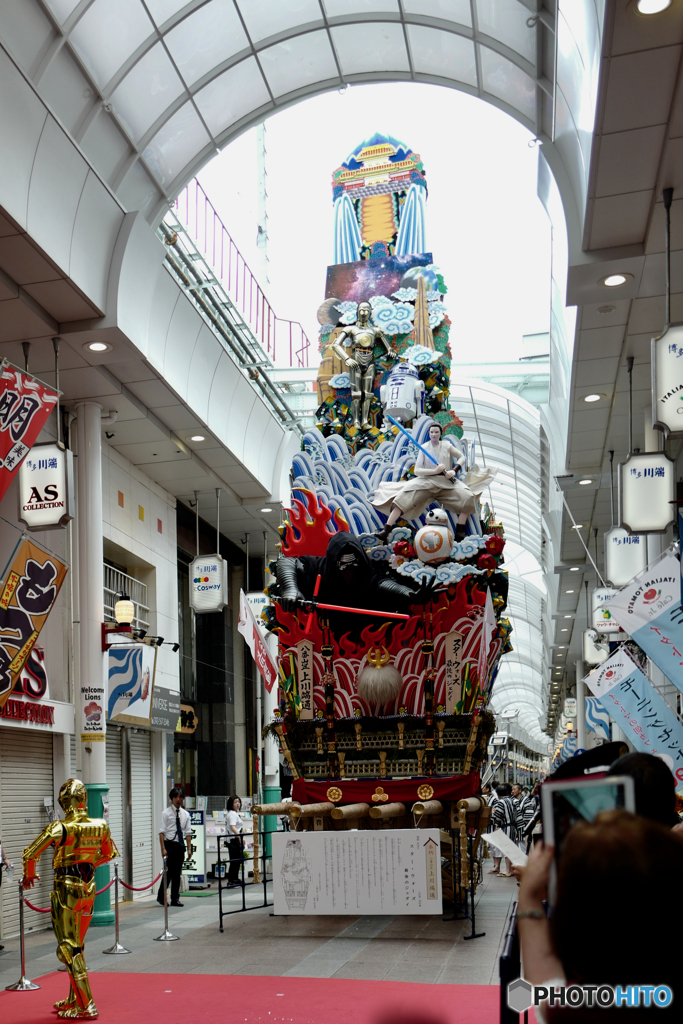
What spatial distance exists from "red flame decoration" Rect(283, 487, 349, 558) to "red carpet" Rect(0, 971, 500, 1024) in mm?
5808

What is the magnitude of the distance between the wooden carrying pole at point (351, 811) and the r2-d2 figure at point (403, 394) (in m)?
5.48

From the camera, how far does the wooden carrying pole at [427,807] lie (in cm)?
1090

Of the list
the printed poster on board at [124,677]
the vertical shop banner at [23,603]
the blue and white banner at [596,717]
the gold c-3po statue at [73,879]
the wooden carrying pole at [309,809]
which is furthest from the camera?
the blue and white banner at [596,717]

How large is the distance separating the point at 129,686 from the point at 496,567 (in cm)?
585

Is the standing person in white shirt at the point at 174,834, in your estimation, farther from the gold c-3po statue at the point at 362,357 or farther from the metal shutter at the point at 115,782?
the gold c-3po statue at the point at 362,357

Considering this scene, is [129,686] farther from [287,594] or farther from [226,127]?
[226,127]

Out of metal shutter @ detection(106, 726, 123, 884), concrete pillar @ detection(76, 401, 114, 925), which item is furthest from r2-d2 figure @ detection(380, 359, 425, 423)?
metal shutter @ detection(106, 726, 123, 884)

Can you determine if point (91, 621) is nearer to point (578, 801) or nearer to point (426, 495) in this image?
point (426, 495)

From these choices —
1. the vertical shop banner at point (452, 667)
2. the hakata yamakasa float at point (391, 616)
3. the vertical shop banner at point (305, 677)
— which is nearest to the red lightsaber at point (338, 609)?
the hakata yamakasa float at point (391, 616)

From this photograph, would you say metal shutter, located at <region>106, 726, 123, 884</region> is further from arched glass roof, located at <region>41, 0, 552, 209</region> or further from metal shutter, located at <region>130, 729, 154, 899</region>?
arched glass roof, located at <region>41, 0, 552, 209</region>

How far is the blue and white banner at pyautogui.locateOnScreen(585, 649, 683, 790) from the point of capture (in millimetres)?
10000

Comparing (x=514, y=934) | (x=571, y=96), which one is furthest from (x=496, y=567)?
(x=514, y=934)

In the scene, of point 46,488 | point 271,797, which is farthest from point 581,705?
point 46,488

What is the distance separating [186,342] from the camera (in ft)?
49.0
